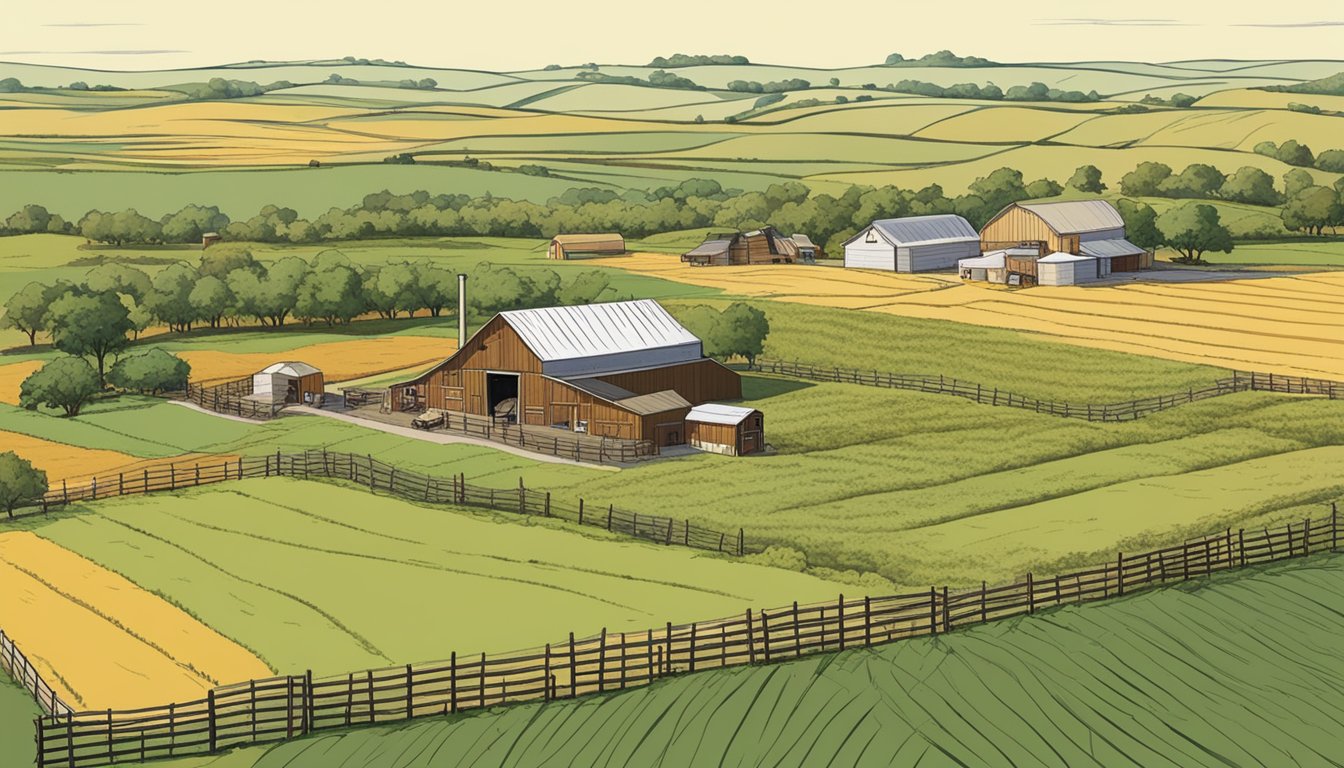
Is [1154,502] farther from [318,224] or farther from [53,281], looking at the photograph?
[318,224]

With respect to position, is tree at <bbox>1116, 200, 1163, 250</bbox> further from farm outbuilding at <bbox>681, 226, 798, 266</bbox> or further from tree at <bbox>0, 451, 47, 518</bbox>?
tree at <bbox>0, 451, 47, 518</bbox>

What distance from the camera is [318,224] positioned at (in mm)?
152625

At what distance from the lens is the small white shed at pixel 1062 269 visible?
390 feet

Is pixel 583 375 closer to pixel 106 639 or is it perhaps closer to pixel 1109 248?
pixel 106 639

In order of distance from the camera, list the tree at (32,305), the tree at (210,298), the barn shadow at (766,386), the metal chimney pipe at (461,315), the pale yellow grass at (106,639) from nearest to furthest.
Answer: the pale yellow grass at (106,639)
the barn shadow at (766,386)
the metal chimney pipe at (461,315)
the tree at (32,305)
the tree at (210,298)

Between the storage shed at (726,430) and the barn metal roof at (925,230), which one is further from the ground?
the barn metal roof at (925,230)

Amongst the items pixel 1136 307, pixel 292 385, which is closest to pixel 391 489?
pixel 292 385

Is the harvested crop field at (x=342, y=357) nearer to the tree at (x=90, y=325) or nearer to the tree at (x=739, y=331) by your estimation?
the tree at (x=90, y=325)

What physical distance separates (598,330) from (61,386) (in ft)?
86.8

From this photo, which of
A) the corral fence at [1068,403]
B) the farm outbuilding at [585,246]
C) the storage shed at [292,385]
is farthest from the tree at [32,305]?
the farm outbuilding at [585,246]

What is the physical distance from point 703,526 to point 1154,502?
15924 mm

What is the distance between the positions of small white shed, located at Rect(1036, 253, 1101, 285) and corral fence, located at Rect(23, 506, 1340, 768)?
242ft

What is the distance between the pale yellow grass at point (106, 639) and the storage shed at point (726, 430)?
26.0m

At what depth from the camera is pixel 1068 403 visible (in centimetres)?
7900
